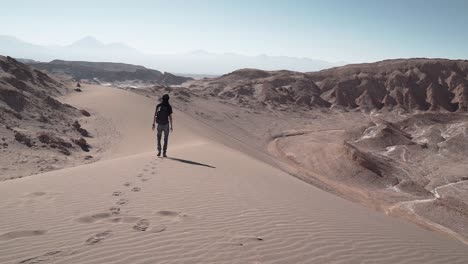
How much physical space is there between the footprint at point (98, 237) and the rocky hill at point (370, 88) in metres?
50.6

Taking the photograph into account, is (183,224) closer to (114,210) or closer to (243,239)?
(243,239)

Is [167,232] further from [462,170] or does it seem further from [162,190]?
[462,170]

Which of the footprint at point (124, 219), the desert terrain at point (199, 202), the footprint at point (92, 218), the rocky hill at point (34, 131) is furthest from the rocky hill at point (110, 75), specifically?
the footprint at point (124, 219)

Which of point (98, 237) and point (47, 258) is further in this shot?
point (98, 237)

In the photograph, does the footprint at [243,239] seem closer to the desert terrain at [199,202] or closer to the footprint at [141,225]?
the desert terrain at [199,202]

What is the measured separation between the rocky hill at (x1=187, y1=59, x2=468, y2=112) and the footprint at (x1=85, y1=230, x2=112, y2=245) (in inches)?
1992

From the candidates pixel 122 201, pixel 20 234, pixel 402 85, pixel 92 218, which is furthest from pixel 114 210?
pixel 402 85

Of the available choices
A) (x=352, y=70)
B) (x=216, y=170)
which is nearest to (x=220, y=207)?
(x=216, y=170)

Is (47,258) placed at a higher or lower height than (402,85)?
lower

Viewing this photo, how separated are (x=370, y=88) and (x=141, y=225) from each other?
2606 inches

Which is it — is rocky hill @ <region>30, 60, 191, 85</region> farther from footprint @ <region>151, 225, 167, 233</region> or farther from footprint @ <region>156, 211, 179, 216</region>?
footprint @ <region>151, 225, 167, 233</region>

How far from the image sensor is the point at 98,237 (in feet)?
15.6

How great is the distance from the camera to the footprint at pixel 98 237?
15.1 ft

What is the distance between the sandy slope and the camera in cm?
448
